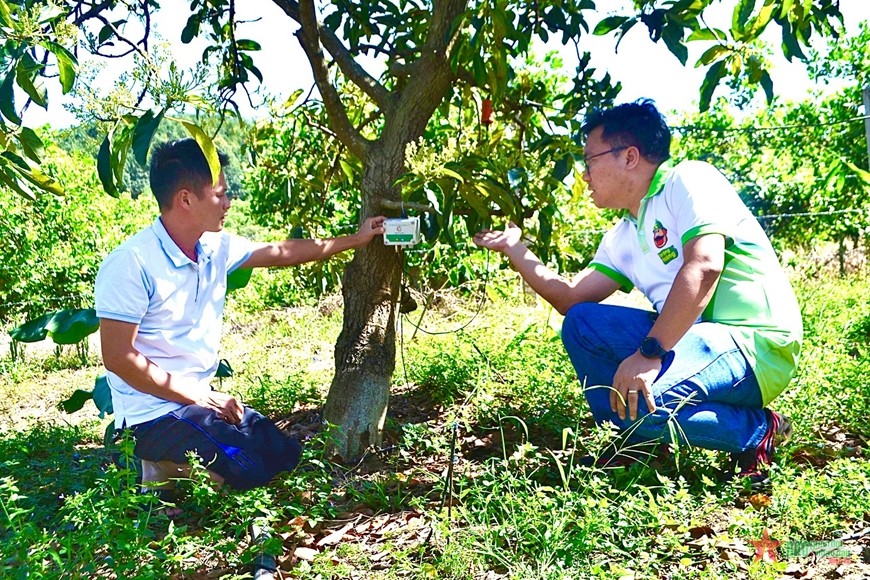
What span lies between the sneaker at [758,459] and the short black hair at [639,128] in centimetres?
94

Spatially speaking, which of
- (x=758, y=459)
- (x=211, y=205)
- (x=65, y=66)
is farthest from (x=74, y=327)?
(x=758, y=459)

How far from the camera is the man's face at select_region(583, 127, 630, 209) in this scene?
299cm

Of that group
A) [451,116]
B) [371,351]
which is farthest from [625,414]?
[451,116]

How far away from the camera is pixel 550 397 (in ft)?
11.6

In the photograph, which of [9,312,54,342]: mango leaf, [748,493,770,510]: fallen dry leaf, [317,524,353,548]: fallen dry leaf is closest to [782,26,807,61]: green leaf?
[748,493,770,510]: fallen dry leaf

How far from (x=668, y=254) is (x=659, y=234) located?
74 millimetres

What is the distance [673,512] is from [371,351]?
128cm

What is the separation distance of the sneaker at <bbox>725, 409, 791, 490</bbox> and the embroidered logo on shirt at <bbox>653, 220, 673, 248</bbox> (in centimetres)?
64

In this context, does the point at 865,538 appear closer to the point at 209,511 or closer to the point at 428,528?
the point at 428,528

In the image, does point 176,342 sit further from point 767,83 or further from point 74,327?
point 767,83

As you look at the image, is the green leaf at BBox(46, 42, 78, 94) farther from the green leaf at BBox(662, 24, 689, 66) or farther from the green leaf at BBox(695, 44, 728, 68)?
the green leaf at BBox(695, 44, 728, 68)

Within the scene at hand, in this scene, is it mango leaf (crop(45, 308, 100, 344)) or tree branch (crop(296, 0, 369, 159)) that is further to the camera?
mango leaf (crop(45, 308, 100, 344))

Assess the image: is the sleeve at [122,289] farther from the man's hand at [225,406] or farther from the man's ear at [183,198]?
the man's hand at [225,406]

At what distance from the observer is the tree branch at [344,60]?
11.0 ft
